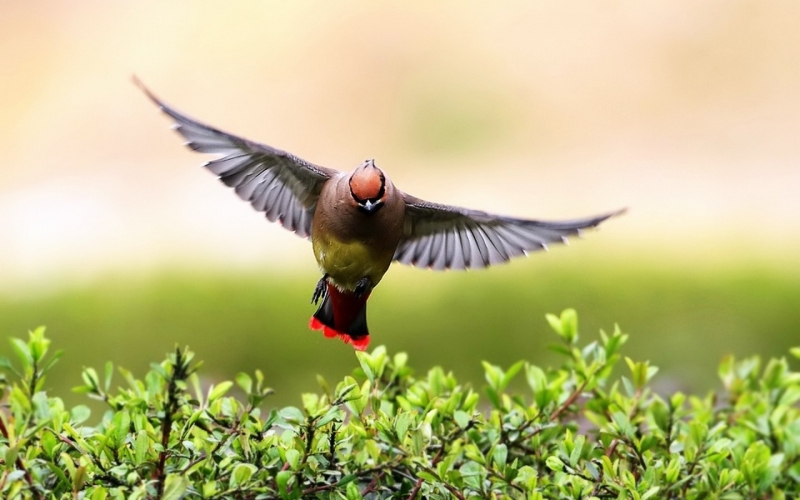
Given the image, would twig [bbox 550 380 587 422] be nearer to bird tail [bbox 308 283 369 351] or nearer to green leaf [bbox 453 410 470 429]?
green leaf [bbox 453 410 470 429]

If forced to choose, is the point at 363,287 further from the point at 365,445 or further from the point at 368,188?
the point at 365,445

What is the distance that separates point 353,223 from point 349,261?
0.39ft

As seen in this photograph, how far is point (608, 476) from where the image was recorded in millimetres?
2066

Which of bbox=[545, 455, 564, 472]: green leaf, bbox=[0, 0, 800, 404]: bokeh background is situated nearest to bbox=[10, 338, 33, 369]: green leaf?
bbox=[545, 455, 564, 472]: green leaf

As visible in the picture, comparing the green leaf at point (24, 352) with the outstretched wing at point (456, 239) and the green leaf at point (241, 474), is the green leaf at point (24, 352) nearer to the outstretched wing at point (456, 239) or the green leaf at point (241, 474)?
the green leaf at point (241, 474)

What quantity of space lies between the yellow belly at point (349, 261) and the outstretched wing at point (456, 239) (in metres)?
0.29

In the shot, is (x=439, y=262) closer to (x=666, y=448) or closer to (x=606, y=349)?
(x=606, y=349)

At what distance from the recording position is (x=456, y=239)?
294cm

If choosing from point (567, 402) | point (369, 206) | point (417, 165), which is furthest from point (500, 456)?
point (417, 165)

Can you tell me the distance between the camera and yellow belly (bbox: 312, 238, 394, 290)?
2.48m

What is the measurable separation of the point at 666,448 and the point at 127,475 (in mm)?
1256

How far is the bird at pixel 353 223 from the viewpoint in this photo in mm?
2459

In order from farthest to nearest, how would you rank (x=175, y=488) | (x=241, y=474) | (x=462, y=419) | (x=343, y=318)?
(x=343, y=318), (x=462, y=419), (x=241, y=474), (x=175, y=488)

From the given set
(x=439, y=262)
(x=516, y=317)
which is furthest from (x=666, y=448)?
(x=516, y=317)
